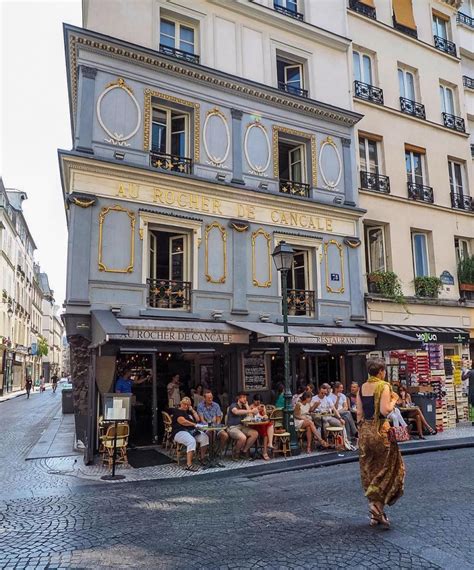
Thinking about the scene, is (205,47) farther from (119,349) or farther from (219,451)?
(219,451)

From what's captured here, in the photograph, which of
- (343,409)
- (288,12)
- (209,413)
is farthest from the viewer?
(288,12)

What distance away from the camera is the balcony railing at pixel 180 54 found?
42.5ft

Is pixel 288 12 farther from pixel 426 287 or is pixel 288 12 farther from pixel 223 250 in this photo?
pixel 426 287

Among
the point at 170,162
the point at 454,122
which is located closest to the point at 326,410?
the point at 170,162

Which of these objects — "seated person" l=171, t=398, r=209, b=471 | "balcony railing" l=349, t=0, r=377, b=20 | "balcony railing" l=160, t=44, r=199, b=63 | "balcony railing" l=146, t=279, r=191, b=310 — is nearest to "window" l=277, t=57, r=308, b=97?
"balcony railing" l=160, t=44, r=199, b=63

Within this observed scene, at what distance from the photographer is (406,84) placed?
57.4ft

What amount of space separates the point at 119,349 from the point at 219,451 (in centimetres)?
297

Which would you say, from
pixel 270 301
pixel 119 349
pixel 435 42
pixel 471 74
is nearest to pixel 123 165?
pixel 119 349

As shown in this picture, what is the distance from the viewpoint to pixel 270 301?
13047mm

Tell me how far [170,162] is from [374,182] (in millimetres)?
7091

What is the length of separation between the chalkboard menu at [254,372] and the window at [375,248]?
525 centimetres

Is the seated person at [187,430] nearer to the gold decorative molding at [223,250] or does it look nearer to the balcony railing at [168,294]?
the balcony railing at [168,294]

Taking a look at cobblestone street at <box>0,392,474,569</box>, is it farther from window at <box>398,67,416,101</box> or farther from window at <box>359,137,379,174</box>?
window at <box>398,67,416,101</box>

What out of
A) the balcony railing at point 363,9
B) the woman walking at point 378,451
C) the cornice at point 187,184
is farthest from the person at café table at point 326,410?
the balcony railing at point 363,9
